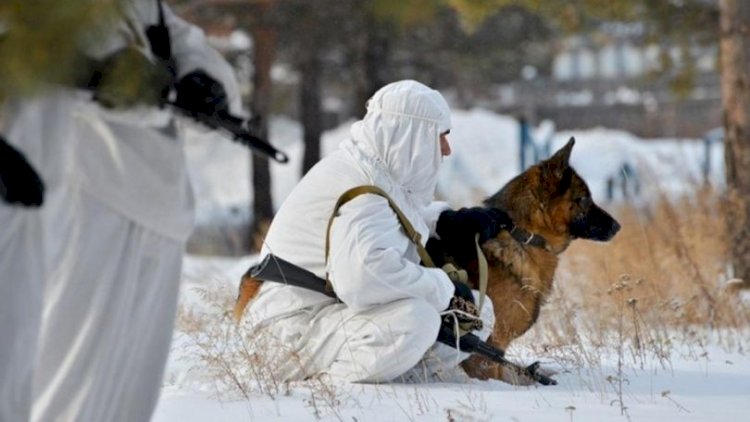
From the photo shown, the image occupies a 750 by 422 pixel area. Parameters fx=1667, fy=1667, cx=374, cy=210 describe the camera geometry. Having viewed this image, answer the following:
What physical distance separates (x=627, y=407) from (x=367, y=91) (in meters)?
17.0

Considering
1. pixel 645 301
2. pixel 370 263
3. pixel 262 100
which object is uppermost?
pixel 370 263

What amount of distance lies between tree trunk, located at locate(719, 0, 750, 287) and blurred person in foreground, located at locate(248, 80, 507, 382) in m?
4.90

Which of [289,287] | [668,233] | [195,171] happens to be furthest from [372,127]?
[195,171]

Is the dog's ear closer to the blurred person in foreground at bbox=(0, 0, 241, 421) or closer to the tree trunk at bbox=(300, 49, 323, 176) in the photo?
the blurred person in foreground at bbox=(0, 0, 241, 421)

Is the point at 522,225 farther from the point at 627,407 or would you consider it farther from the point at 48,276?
the point at 48,276

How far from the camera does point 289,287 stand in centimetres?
595

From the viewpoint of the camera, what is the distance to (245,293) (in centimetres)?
619

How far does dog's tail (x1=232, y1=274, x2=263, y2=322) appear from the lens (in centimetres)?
614

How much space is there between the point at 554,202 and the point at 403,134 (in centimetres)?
130

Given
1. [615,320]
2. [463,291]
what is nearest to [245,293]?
[463,291]

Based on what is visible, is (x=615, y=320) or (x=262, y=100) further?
(x=262, y=100)

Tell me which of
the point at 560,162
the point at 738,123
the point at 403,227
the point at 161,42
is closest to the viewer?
the point at 161,42

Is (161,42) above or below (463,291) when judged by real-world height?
above

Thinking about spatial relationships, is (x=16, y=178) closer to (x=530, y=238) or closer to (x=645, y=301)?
(x=530, y=238)
